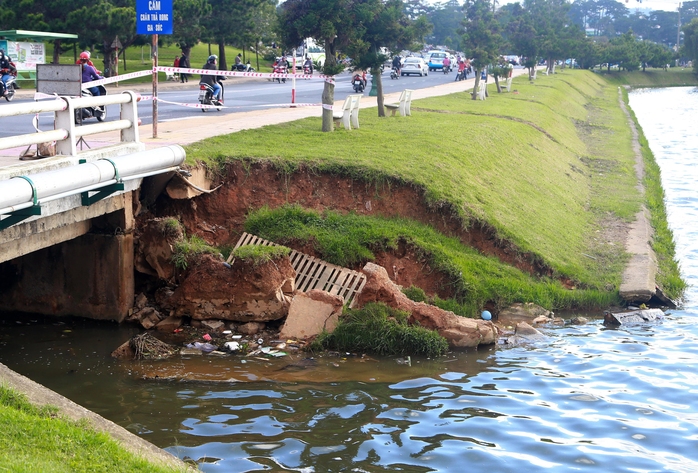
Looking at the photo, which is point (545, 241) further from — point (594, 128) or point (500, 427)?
point (594, 128)

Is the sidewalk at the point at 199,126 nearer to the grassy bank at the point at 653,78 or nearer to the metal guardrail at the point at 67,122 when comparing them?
the metal guardrail at the point at 67,122

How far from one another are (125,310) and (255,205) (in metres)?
2.78

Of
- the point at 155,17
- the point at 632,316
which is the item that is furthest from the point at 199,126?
the point at 632,316

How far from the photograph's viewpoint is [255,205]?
1306cm

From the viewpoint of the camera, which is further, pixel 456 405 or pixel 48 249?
pixel 48 249

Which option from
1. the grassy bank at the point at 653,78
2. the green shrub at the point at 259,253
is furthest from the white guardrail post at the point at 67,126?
the grassy bank at the point at 653,78

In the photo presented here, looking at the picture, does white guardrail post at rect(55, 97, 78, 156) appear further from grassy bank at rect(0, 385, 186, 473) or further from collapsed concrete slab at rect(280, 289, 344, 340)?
grassy bank at rect(0, 385, 186, 473)

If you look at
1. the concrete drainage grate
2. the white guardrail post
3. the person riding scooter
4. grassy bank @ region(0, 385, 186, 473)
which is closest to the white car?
the person riding scooter

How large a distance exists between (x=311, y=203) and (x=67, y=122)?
14.8 feet

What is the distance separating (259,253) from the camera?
1105 cm

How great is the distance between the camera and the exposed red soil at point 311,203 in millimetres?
12867

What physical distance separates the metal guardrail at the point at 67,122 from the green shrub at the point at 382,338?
157 inches

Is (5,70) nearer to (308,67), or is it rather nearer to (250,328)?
(250,328)

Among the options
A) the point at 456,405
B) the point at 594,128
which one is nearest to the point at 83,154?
the point at 456,405
